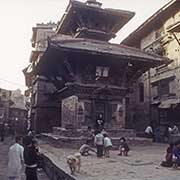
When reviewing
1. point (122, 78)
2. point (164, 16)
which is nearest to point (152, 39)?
point (164, 16)

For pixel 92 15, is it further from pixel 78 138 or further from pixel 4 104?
pixel 4 104

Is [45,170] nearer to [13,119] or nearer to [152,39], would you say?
[152,39]

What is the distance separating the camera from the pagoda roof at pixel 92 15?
19438 millimetres

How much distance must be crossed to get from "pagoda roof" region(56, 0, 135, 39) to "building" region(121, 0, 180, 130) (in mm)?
3606

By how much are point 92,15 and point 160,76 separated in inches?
335

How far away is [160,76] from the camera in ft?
80.7

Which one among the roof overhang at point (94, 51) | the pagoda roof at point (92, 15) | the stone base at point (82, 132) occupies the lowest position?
the stone base at point (82, 132)

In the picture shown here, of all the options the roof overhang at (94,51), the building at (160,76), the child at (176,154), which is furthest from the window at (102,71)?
the child at (176,154)

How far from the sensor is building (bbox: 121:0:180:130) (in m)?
21.9

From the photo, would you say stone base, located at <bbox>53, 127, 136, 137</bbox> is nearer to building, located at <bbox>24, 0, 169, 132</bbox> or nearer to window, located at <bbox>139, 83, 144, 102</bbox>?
building, located at <bbox>24, 0, 169, 132</bbox>

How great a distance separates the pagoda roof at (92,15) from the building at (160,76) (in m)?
3.61

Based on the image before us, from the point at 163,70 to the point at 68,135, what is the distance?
39.7 feet

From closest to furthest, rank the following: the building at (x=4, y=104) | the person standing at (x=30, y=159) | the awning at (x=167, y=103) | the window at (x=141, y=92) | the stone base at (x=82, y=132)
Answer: the person standing at (x=30, y=159) < the stone base at (x=82, y=132) < the awning at (x=167, y=103) < the window at (x=141, y=92) < the building at (x=4, y=104)

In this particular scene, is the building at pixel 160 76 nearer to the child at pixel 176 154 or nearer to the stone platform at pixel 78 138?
the stone platform at pixel 78 138
